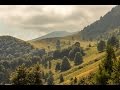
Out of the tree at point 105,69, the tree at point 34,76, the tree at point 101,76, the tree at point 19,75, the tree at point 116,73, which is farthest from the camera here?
the tree at point 105,69

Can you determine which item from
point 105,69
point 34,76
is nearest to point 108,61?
point 105,69

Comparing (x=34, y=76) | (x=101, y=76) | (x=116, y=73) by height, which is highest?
(x=34, y=76)

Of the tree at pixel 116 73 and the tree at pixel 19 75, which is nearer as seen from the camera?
the tree at pixel 19 75

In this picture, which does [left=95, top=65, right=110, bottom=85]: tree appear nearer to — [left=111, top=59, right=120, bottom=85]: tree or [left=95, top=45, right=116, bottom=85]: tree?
[left=95, top=45, right=116, bottom=85]: tree

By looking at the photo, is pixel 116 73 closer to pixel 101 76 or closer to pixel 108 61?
pixel 108 61

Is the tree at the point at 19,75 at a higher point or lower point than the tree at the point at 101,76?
higher

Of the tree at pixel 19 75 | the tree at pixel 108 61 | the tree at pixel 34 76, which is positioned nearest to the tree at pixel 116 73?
the tree at pixel 108 61

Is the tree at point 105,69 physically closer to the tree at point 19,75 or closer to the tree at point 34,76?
the tree at point 34,76

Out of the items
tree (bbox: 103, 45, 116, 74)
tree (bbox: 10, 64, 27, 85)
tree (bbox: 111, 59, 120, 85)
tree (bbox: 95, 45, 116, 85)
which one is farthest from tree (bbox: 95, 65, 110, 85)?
tree (bbox: 10, 64, 27, 85)

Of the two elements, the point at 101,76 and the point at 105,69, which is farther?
the point at 105,69
